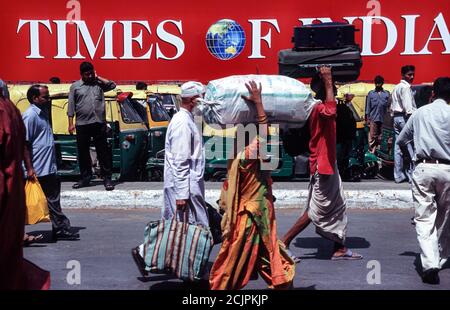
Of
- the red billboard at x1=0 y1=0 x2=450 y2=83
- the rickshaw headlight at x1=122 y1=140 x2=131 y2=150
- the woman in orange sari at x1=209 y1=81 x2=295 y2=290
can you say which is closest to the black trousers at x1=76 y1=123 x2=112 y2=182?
the rickshaw headlight at x1=122 y1=140 x2=131 y2=150

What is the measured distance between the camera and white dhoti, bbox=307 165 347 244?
281 inches

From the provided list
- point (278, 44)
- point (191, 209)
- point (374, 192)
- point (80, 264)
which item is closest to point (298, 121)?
point (191, 209)

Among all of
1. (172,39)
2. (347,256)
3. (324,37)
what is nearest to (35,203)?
(347,256)

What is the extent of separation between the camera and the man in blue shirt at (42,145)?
798cm

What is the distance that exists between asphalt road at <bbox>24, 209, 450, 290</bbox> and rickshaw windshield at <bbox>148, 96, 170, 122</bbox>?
3239 mm

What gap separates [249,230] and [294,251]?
209 cm

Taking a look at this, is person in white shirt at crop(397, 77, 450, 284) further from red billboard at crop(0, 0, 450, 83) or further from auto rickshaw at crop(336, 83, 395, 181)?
red billboard at crop(0, 0, 450, 83)

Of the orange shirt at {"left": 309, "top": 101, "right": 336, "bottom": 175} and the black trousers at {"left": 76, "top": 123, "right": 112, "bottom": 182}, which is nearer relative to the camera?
the orange shirt at {"left": 309, "top": 101, "right": 336, "bottom": 175}

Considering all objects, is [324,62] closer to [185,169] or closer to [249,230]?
[185,169]

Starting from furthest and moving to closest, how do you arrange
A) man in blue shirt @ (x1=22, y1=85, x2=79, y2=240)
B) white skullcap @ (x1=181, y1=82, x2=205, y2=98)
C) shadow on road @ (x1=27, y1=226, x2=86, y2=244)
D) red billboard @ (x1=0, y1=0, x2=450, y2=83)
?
red billboard @ (x1=0, y1=0, x2=450, y2=83)
shadow on road @ (x1=27, y1=226, x2=86, y2=244)
man in blue shirt @ (x1=22, y1=85, x2=79, y2=240)
white skullcap @ (x1=181, y1=82, x2=205, y2=98)

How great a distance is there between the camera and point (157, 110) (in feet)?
43.8

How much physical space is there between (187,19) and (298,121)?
10675 mm

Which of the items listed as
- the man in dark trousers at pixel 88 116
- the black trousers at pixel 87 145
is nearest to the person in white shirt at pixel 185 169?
the man in dark trousers at pixel 88 116

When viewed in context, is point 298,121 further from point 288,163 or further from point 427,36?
point 427,36
